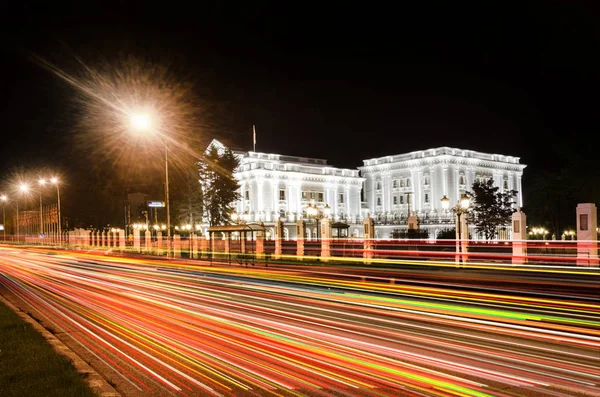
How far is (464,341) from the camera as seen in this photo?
9.88m

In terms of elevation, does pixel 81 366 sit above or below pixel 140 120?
below

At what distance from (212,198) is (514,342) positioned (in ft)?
216

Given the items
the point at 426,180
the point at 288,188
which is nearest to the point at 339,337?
the point at 288,188

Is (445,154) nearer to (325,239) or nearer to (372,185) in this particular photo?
(372,185)

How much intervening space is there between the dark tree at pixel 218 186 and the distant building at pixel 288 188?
12.4 m

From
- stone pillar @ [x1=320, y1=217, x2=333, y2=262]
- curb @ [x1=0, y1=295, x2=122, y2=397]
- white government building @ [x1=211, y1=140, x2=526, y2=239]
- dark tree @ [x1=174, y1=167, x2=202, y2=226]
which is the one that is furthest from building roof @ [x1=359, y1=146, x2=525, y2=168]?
curb @ [x1=0, y1=295, x2=122, y2=397]

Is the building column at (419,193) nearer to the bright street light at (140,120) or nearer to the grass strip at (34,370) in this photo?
the bright street light at (140,120)

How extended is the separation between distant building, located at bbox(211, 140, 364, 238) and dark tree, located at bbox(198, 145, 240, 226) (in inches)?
488

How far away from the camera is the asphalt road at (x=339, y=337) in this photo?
743 cm

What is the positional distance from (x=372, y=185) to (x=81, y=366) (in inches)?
3922

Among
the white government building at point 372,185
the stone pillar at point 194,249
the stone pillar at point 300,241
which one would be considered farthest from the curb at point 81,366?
the white government building at point 372,185

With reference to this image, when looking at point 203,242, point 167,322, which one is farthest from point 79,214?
point 167,322

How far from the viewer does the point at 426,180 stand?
96.4 meters

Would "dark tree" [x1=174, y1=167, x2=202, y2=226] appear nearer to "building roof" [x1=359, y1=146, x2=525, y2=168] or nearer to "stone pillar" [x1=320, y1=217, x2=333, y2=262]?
"stone pillar" [x1=320, y1=217, x2=333, y2=262]
